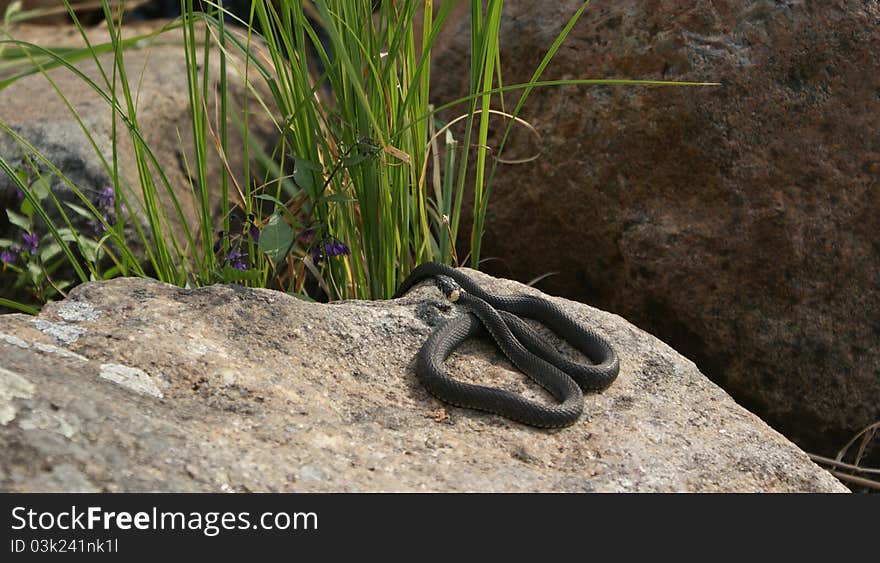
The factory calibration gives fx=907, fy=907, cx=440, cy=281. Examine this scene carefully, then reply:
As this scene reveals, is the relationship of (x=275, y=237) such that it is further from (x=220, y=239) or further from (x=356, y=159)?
(x=220, y=239)

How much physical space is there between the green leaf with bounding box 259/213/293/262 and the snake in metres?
0.66

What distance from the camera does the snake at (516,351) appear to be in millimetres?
3205

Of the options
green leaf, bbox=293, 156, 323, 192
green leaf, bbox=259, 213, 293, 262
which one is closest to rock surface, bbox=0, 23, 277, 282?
green leaf, bbox=293, 156, 323, 192

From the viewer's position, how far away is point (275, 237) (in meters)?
3.43

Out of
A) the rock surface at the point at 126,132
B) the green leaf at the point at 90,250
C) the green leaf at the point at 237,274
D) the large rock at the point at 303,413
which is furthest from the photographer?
the rock surface at the point at 126,132

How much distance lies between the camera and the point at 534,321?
3.94 meters

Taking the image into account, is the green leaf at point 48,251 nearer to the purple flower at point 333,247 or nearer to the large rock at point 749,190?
the purple flower at point 333,247

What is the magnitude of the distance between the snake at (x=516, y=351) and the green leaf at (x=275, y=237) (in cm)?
66

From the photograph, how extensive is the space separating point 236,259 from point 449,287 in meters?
0.93

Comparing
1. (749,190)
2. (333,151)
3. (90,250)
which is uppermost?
(333,151)

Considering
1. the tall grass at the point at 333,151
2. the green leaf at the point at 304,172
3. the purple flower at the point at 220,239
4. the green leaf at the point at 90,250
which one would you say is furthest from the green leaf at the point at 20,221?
the green leaf at the point at 304,172

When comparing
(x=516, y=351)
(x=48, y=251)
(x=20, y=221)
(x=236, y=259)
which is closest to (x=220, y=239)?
(x=236, y=259)

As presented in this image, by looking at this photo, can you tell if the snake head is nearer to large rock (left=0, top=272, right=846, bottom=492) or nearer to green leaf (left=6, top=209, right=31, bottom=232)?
large rock (left=0, top=272, right=846, bottom=492)
